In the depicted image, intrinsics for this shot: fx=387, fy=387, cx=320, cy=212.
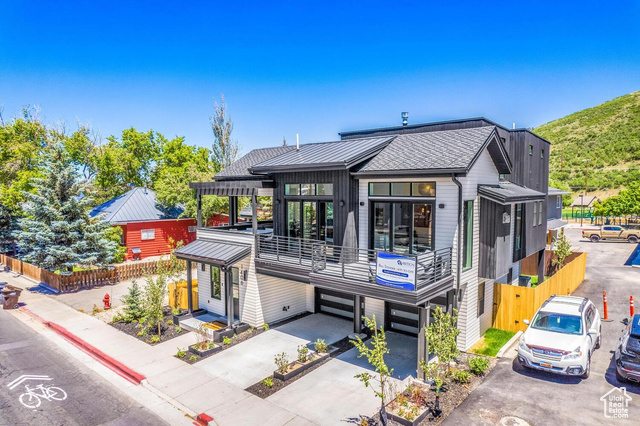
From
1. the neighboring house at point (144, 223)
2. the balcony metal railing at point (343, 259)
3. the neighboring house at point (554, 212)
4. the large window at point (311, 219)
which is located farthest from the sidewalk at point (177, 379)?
the neighboring house at point (554, 212)

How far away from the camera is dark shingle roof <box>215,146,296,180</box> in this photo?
1972cm

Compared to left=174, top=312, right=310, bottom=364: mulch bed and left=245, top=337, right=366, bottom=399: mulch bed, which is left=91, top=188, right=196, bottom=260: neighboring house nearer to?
left=174, top=312, right=310, bottom=364: mulch bed

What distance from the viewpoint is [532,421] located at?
28.9 ft

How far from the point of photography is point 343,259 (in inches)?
503

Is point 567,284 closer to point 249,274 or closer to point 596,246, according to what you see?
point 249,274

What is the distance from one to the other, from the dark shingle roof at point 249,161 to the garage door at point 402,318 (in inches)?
365

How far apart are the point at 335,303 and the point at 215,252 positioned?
214 inches

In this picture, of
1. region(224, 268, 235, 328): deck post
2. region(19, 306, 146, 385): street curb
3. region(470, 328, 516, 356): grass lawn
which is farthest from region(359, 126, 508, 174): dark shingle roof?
region(19, 306, 146, 385): street curb

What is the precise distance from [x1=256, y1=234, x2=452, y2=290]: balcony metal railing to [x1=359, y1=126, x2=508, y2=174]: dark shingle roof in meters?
2.69

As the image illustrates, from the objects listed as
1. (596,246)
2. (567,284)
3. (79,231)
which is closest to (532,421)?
(567,284)

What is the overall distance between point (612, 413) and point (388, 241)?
728 centimetres

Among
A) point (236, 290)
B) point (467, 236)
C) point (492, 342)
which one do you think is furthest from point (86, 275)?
point (492, 342)

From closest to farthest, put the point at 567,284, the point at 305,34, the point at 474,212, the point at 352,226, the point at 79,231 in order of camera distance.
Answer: the point at 474,212 → the point at 352,226 → the point at 567,284 → the point at 79,231 → the point at 305,34

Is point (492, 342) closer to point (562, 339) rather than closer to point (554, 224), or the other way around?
point (562, 339)
